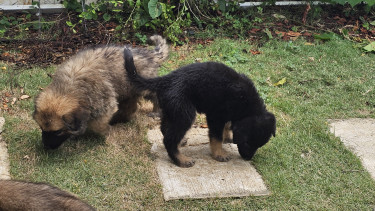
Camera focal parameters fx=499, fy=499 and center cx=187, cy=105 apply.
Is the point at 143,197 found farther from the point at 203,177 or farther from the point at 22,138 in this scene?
the point at 22,138

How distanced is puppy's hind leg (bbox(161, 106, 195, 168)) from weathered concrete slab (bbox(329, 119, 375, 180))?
2118 mm

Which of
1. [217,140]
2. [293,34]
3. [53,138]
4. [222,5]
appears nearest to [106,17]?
[222,5]

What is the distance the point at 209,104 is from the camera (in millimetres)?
5742

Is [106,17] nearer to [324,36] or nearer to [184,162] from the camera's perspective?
[324,36]

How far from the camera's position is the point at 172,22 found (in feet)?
30.1

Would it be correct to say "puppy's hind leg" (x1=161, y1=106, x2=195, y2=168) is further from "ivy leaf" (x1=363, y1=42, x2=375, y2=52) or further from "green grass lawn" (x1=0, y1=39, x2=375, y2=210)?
"ivy leaf" (x1=363, y1=42, x2=375, y2=52)

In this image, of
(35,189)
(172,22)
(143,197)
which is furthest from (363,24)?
(35,189)

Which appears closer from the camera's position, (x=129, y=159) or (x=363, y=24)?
(x=129, y=159)

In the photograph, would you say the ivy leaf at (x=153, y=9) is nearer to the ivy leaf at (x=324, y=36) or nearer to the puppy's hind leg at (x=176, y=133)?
the ivy leaf at (x=324, y=36)

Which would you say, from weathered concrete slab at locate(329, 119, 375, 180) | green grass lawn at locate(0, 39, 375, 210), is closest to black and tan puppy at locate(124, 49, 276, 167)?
green grass lawn at locate(0, 39, 375, 210)

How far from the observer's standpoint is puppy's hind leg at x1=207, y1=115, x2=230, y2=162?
589 centimetres

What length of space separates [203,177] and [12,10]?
601 cm

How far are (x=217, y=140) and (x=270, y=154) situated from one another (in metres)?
0.75

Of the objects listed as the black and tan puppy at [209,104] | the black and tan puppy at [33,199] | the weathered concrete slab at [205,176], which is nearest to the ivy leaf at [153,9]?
the weathered concrete slab at [205,176]
